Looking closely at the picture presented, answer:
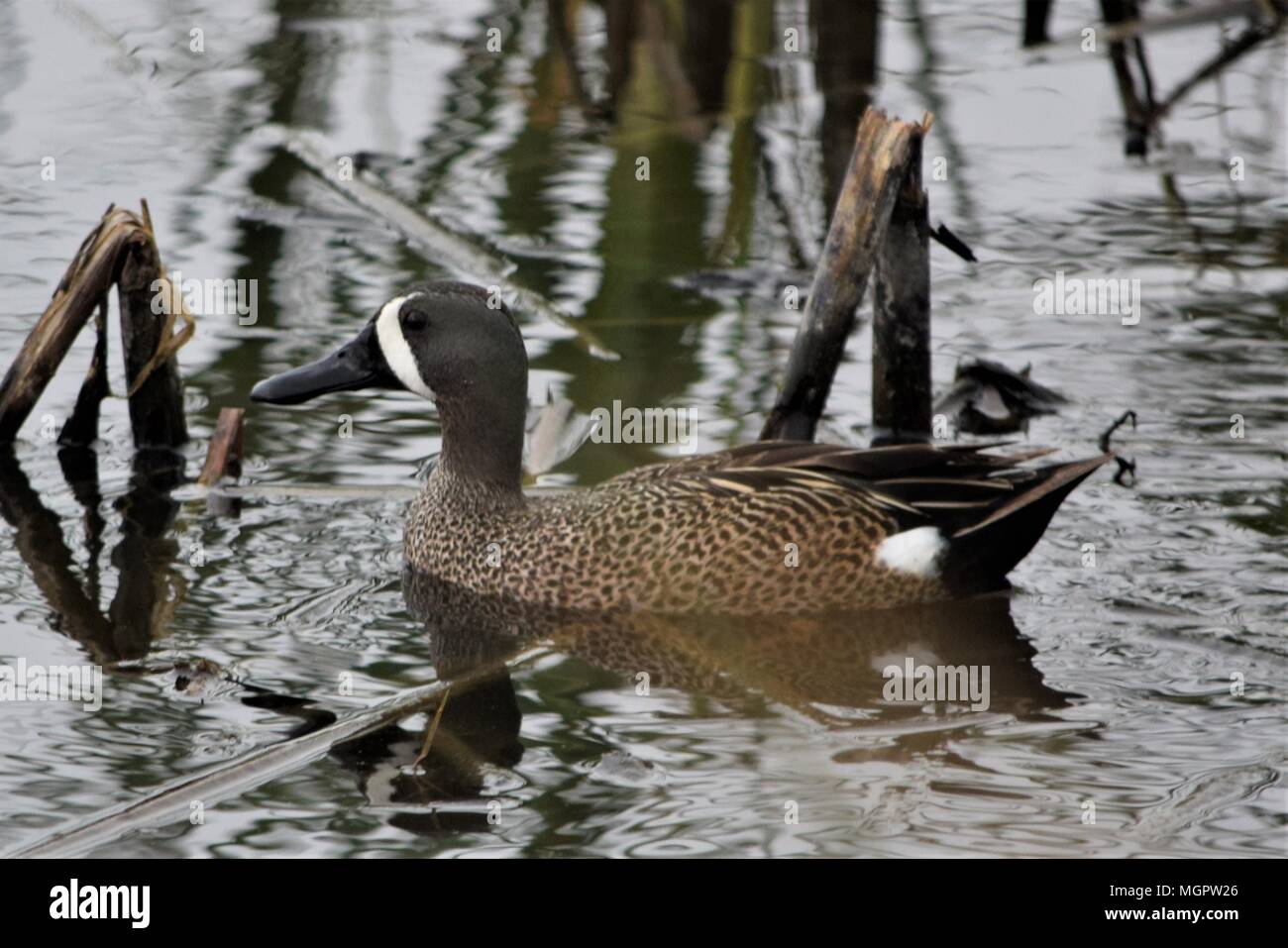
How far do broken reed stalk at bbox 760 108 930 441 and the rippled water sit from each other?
2.32 ft

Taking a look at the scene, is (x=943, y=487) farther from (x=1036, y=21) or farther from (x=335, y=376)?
(x=1036, y=21)

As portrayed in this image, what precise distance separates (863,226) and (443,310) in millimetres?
1542

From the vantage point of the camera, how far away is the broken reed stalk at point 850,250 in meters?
7.47

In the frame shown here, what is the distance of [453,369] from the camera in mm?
7488

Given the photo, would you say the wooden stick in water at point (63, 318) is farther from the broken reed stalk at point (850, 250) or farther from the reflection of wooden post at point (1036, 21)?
the reflection of wooden post at point (1036, 21)

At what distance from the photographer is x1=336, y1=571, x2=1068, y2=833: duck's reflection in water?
5.80 m

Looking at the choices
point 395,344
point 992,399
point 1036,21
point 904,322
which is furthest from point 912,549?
point 1036,21

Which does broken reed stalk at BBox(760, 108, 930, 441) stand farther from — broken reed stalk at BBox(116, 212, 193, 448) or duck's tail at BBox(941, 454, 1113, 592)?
broken reed stalk at BBox(116, 212, 193, 448)

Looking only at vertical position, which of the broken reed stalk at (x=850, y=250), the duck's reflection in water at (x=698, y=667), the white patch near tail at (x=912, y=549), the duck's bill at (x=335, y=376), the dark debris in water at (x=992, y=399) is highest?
the broken reed stalk at (x=850, y=250)

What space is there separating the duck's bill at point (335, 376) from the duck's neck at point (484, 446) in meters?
0.28

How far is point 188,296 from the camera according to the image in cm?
958

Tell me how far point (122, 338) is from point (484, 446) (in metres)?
1.53

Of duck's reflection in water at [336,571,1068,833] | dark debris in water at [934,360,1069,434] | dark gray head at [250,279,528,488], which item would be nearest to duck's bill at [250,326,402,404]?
dark gray head at [250,279,528,488]

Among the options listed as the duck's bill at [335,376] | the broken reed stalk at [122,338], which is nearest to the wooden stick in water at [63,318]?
the broken reed stalk at [122,338]
